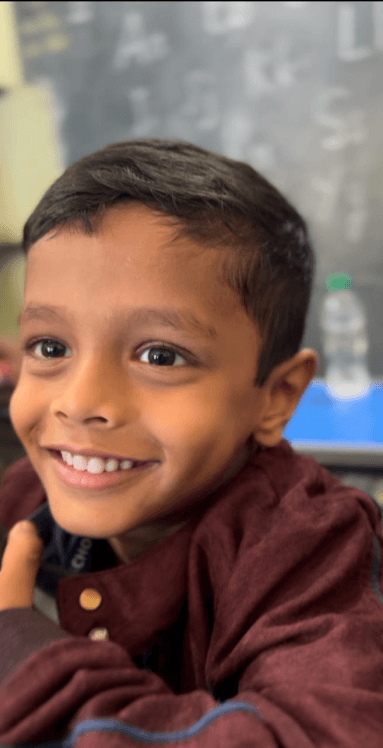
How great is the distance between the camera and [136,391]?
644 mm

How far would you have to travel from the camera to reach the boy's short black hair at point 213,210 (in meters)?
0.66

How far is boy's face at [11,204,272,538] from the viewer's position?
63 centimetres

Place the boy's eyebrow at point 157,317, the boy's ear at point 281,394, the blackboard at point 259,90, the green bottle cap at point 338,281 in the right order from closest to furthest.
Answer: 1. the boy's eyebrow at point 157,317
2. the boy's ear at point 281,394
3. the blackboard at point 259,90
4. the green bottle cap at point 338,281

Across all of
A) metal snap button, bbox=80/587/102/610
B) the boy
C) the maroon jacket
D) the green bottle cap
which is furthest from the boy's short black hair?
the green bottle cap

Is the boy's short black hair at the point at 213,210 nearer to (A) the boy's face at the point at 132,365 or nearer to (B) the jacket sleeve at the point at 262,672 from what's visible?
(A) the boy's face at the point at 132,365

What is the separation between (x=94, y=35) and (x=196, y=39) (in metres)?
0.39

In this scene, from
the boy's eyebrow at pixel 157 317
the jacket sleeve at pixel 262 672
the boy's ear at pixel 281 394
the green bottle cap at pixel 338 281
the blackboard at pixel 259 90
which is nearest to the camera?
the jacket sleeve at pixel 262 672

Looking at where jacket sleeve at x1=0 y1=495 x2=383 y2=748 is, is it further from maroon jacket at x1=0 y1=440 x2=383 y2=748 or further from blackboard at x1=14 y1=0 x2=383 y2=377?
blackboard at x1=14 y1=0 x2=383 y2=377

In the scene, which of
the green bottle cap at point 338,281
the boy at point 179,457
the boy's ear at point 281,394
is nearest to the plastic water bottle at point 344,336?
the green bottle cap at point 338,281

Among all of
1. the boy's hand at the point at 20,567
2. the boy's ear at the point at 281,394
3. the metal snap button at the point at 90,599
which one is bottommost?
the metal snap button at the point at 90,599

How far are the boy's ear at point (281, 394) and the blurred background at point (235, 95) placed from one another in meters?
1.19

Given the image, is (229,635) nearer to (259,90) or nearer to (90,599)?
(90,599)

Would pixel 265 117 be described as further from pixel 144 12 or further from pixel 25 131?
pixel 25 131

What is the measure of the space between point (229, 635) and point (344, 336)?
1.95m
